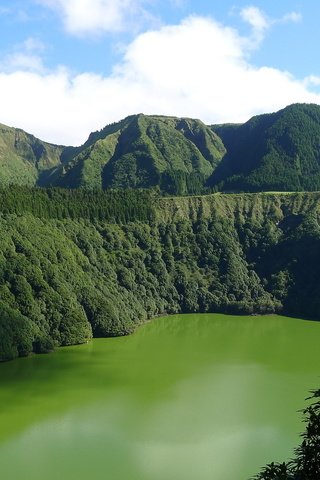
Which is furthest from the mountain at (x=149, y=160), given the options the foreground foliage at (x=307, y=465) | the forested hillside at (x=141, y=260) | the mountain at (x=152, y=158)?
the foreground foliage at (x=307, y=465)

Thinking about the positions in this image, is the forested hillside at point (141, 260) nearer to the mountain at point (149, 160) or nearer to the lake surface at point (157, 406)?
the lake surface at point (157, 406)

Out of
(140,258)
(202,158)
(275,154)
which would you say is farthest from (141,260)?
(202,158)

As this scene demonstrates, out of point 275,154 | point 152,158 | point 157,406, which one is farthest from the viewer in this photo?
point 152,158

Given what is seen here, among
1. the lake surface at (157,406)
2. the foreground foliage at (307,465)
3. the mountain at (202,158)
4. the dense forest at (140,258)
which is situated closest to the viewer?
the foreground foliage at (307,465)

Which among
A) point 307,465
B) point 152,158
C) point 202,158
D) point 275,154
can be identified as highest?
point 202,158

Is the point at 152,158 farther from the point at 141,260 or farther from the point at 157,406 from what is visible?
the point at 157,406

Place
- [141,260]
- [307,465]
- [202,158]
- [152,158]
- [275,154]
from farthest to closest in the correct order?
[202,158], [152,158], [275,154], [141,260], [307,465]
